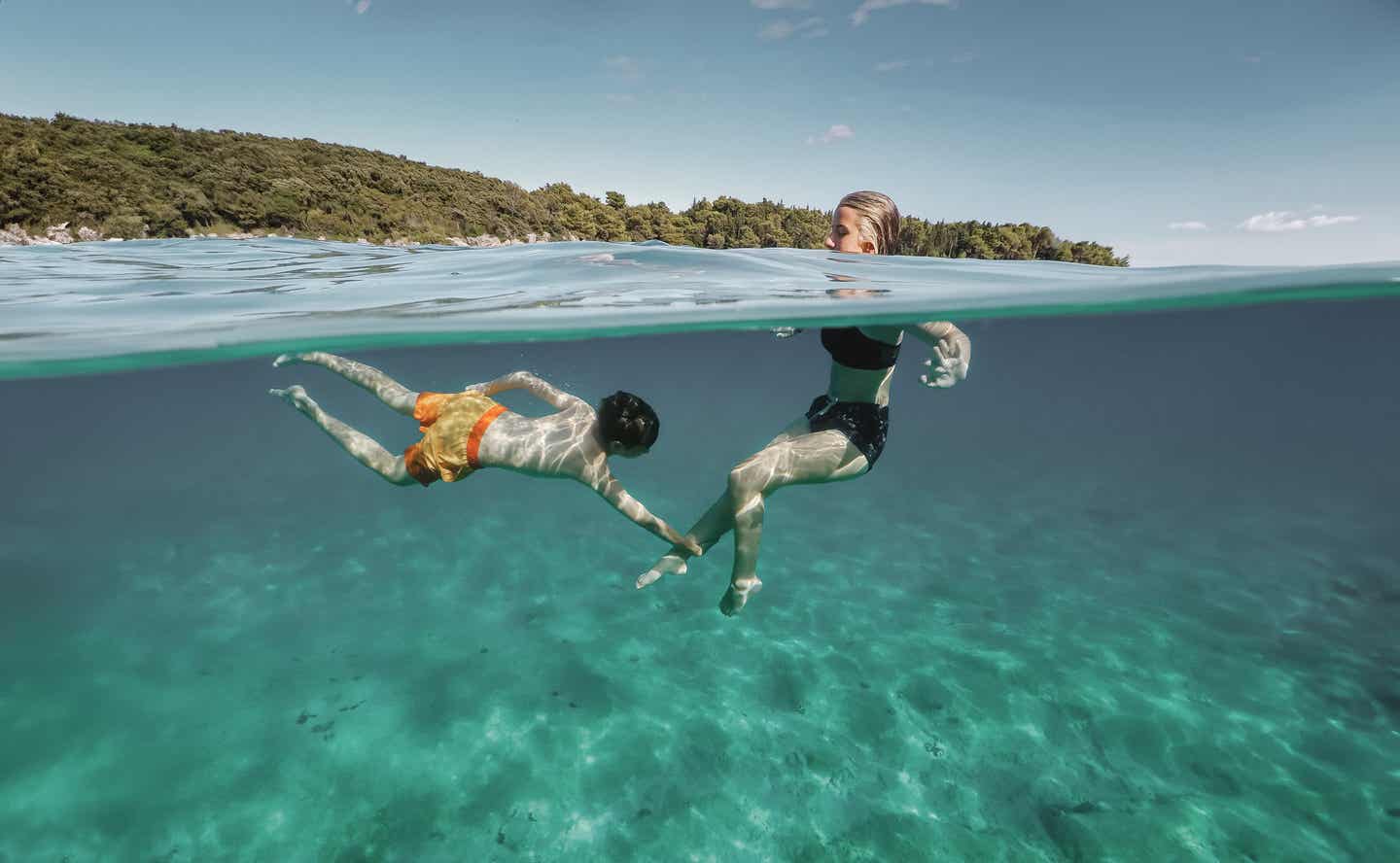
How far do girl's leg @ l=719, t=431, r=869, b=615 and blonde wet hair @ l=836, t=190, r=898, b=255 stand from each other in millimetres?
1574

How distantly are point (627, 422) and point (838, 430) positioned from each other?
1701 millimetres

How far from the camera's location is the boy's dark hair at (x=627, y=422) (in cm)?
479

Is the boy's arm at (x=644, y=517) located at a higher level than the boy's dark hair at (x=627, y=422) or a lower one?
lower

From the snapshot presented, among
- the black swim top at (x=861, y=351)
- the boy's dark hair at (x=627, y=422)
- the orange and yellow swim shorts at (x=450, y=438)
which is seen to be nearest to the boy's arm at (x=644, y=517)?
the boy's dark hair at (x=627, y=422)

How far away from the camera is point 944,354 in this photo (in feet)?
13.2

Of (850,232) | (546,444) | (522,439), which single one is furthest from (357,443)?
(850,232)

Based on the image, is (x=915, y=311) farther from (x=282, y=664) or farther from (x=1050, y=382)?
(x=1050, y=382)

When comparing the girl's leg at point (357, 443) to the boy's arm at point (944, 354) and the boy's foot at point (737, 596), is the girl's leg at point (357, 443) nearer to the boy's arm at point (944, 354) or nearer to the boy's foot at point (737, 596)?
the boy's foot at point (737, 596)

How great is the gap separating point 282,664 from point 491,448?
6.32m

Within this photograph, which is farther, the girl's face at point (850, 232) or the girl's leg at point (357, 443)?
the girl's leg at point (357, 443)

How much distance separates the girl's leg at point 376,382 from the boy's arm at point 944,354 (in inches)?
184

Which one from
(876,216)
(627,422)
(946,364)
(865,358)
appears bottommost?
(627,422)

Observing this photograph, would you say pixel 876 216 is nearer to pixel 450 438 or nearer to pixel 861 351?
pixel 861 351

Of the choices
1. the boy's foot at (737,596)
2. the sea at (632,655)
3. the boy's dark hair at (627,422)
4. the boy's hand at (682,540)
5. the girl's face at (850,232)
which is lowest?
the sea at (632,655)
